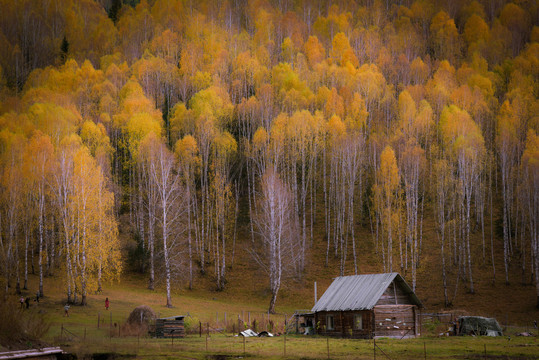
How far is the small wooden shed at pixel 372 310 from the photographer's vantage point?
124 feet

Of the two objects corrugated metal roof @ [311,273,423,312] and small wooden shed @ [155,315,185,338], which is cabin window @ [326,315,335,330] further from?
small wooden shed @ [155,315,185,338]

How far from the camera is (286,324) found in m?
→ 42.3

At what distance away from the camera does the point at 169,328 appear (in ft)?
118

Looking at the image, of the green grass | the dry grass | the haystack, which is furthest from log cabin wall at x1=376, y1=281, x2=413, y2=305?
the dry grass

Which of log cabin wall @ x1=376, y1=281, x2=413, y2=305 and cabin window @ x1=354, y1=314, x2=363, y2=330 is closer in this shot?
cabin window @ x1=354, y1=314, x2=363, y2=330

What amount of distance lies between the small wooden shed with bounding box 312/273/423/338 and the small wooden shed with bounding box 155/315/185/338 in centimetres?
989

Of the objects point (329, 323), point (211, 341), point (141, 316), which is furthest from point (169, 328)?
point (329, 323)

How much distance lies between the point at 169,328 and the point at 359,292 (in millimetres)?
12940

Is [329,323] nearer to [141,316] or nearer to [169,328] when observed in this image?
[169,328]

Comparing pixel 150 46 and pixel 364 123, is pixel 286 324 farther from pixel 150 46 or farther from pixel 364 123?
pixel 150 46

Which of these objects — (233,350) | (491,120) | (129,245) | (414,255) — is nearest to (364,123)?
(491,120)

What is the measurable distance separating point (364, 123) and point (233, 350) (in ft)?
180

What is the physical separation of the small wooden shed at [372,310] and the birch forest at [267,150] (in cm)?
833

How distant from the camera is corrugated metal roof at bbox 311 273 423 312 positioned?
38.2 metres
